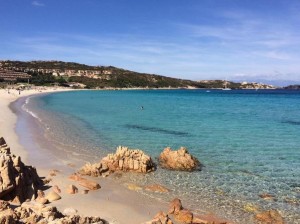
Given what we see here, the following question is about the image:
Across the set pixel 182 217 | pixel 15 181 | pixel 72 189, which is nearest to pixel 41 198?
pixel 15 181

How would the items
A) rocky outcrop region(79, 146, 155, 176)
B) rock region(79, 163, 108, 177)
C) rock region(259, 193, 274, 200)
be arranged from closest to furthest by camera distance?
rock region(259, 193, 274, 200)
rock region(79, 163, 108, 177)
rocky outcrop region(79, 146, 155, 176)

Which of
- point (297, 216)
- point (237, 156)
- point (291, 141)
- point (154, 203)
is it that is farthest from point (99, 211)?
point (291, 141)

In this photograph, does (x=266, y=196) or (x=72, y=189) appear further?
(x=266, y=196)

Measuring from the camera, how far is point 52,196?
12.9 meters

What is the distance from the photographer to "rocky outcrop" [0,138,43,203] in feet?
38.0

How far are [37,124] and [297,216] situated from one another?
30.8 meters

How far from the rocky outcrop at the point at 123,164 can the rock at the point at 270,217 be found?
6.95 meters

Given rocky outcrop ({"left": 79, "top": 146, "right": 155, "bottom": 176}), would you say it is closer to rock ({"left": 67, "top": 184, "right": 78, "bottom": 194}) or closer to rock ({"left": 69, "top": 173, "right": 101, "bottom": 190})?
rock ({"left": 69, "top": 173, "right": 101, "bottom": 190})

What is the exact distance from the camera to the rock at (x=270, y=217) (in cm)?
1195

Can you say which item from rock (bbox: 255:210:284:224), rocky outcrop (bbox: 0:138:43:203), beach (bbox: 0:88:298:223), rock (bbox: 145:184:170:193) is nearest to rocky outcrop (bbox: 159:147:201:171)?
beach (bbox: 0:88:298:223)

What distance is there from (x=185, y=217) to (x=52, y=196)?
5161mm

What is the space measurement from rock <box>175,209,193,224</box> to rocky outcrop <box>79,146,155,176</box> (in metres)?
5.92

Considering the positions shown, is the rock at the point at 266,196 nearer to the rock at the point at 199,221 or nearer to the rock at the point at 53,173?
the rock at the point at 199,221

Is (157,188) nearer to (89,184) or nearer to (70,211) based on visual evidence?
(89,184)
